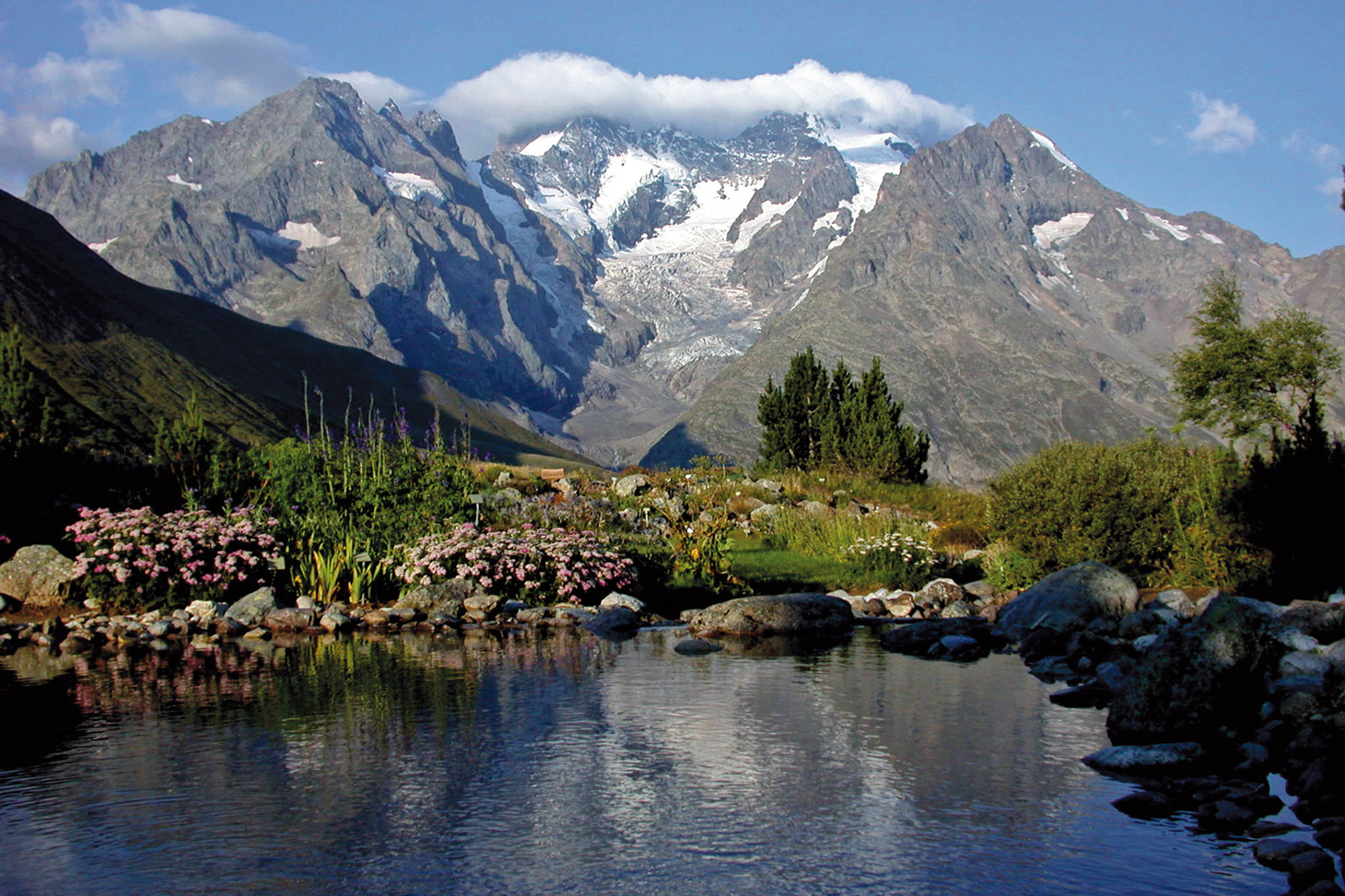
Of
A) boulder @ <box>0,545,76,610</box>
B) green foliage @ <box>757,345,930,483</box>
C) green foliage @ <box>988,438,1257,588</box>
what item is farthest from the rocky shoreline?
green foliage @ <box>757,345,930,483</box>

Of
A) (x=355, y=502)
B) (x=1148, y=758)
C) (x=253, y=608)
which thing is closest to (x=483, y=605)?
(x=253, y=608)

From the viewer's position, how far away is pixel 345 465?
18.2 meters

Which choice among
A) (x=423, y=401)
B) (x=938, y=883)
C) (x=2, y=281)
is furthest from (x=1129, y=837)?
(x=423, y=401)

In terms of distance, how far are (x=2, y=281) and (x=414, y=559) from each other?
86692 mm

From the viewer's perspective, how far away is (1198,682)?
894 cm

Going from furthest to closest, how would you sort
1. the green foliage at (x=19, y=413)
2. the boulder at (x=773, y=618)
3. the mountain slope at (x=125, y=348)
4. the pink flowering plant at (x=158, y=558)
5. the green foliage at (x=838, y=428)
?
the mountain slope at (x=125, y=348), the green foliage at (x=838, y=428), the green foliage at (x=19, y=413), the pink flowering plant at (x=158, y=558), the boulder at (x=773, y=618)

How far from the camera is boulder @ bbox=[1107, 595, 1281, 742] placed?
883cm

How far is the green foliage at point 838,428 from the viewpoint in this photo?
3644 cm

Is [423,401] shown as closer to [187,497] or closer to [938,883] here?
[187,497]

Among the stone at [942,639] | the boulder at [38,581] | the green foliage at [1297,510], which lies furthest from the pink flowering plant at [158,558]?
the green foliage at [1297,510]

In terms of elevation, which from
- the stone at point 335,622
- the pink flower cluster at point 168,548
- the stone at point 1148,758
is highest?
the pink flower cluster at point 168,548

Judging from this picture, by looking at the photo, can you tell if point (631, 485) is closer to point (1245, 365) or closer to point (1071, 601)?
point (1071, 601)

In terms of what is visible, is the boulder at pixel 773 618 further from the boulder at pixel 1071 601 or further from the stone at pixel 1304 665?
the stone at pixel 1304 665

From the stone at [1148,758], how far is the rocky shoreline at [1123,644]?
0.01 m
